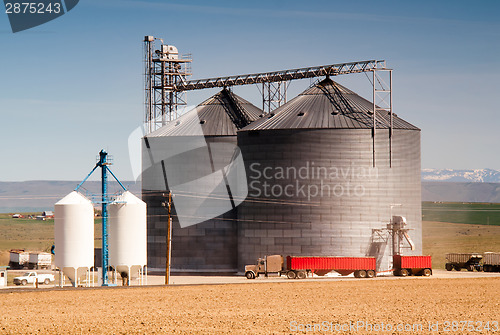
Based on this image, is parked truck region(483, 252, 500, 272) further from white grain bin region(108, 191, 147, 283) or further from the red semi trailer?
white grain bin region(108, 191, 147, 283)

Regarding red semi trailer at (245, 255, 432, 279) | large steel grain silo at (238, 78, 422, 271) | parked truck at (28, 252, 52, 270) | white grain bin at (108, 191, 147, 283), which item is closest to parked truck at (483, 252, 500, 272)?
large steel grain silo at (238, 78, 422, 271)

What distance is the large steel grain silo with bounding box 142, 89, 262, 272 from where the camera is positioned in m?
86.0

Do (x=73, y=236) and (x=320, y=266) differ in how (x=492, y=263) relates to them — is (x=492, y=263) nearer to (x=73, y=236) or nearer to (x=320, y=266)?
(x=320, y=266)

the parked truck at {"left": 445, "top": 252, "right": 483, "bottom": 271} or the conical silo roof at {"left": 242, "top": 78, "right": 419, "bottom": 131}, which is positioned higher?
the conical silo roof at {"left": 242, "top": 78, "right": 419, "bottom": 131}

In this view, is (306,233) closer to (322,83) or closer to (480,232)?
(322,83)

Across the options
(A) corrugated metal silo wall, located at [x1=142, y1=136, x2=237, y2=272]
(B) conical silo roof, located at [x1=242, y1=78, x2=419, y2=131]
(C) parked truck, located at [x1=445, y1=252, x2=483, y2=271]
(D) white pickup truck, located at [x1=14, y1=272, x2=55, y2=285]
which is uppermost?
(B) conical silo roof, located at [x1=242, y1=78, x2=419, y2=131]

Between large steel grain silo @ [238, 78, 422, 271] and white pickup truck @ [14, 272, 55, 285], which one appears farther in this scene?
white pickup truck @ [14, 272, 55, 285]

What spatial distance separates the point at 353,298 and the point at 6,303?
22.8 m

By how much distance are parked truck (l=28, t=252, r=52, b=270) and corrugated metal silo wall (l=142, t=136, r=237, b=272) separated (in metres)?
18.6

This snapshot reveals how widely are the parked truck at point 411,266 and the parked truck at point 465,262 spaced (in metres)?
12.0

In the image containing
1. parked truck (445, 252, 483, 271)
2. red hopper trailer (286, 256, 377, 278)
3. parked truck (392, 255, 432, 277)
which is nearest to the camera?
red hopper trailer (286, 256, 377, 278)

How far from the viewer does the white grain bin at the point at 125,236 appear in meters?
68.4

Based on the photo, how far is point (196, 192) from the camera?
87.1 m

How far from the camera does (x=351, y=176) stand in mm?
78688
